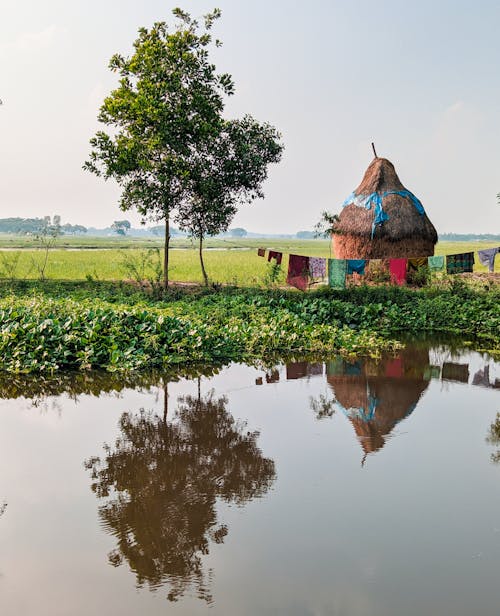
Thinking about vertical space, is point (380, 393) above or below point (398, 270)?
below

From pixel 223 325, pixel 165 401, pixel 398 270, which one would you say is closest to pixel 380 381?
pixel 165 401

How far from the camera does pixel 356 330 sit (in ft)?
43.3

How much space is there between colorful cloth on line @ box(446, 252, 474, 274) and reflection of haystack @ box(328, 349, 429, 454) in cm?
760

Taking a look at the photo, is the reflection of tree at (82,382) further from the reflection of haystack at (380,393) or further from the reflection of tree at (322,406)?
the reflection of haystack at (380,393)

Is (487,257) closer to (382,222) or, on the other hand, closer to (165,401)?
(382,222)

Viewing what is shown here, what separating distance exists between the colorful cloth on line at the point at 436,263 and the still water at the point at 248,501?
9.35 m

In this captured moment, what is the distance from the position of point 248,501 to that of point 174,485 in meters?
0.70

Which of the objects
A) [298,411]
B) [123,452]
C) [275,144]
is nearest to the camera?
[123,452]

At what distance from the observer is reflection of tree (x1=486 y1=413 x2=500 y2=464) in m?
6.23

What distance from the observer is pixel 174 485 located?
5.45 meters

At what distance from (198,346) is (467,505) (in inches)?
240

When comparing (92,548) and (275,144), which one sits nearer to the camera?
(92,548)

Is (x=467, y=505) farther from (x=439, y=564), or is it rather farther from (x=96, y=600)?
(x=96, y=600)

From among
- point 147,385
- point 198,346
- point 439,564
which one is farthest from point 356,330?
point 439,564
